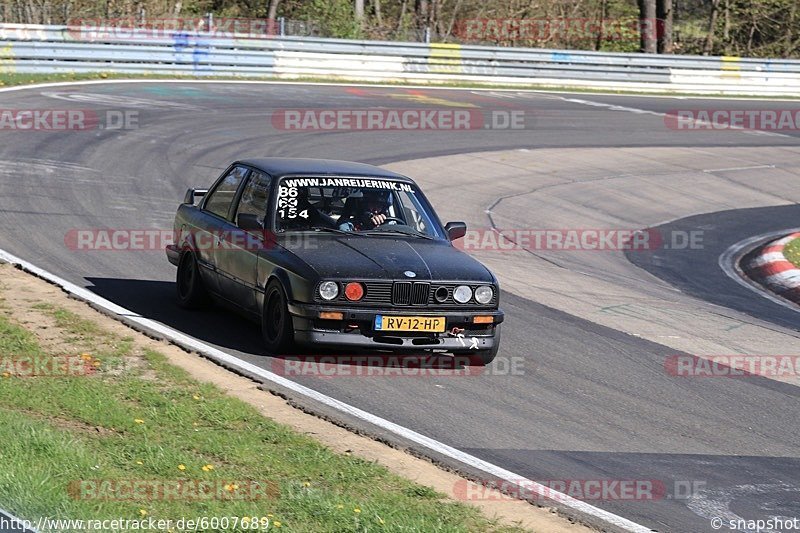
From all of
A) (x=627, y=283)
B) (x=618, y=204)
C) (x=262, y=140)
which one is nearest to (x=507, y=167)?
(x=618, y=204)

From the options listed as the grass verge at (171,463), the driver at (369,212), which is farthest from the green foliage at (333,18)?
the grass verge at (171,463)

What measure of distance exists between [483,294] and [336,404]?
5.71ft

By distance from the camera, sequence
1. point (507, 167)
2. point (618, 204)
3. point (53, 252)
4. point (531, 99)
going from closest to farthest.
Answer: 1. point (53, 252)
2. point (618, 204)
3. point (507, 167)
4. point (531, 99)

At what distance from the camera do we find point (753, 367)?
1002 cm

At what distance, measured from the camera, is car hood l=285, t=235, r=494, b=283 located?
868cm

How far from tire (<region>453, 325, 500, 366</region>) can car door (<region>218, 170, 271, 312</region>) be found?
1779 mm

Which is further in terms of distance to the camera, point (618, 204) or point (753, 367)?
point (618, 204)

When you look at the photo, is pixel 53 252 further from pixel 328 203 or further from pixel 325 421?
pixel 325 421

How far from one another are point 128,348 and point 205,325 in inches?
52.5

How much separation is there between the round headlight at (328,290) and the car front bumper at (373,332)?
8 cm

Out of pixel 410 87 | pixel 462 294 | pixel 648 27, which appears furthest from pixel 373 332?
pixel 648 27

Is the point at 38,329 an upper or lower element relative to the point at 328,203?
lower

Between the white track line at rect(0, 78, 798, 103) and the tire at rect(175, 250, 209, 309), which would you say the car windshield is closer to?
the tire at rect(175, 250, 209, 309)

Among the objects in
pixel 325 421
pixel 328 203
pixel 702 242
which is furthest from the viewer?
pixel 702 242
